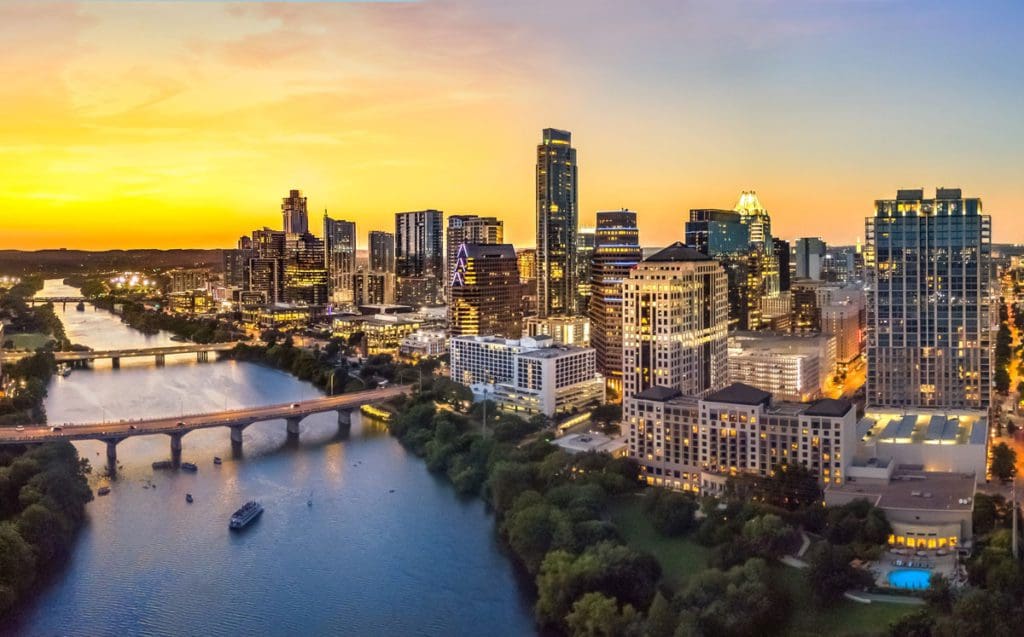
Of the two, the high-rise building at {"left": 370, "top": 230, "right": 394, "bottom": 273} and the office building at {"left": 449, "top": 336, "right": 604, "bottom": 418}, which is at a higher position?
the high-rise building at {"left": 370, "top": 230, "right": 394, "bottom": 273}

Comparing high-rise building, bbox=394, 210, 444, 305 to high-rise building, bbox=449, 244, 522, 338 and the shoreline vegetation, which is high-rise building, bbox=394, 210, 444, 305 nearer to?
high-rise building, bbox=449, 244, 522, 338

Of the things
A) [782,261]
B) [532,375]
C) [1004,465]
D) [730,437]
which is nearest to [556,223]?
[532,375]

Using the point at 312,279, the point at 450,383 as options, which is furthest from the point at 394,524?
the point at 312,279

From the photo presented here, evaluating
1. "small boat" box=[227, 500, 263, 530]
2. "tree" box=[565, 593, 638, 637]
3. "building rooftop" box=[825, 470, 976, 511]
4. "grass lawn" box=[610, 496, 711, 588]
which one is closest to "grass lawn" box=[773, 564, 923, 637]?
"grass lawn" box=[610, 496, 711, 588]

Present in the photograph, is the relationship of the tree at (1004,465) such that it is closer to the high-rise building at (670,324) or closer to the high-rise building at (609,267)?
the high-rise building at (670,324)

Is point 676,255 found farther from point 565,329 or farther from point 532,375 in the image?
point 565,329
